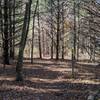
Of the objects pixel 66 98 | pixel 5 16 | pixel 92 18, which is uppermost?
pixel 5 16

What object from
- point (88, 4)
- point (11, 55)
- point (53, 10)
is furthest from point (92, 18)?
point (53, 10)

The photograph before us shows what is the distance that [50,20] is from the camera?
4253 centimetres

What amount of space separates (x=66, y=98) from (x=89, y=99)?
1.98 metres

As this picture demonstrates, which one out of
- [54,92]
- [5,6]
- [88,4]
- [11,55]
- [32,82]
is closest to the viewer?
[88,4]

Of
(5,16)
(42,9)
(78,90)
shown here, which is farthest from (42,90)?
(42,9)

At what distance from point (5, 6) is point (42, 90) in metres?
13.7

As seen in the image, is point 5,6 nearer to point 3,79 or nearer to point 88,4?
point 3,79

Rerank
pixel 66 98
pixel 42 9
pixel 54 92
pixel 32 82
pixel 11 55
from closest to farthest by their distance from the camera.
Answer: pixel 66 98 < pixel 54 92 < pixel 32 82 < pixel 11 55 < pixel 42 9

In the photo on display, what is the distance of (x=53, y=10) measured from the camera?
3934cm

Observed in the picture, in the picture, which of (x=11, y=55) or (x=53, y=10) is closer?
(x=11, y=55)

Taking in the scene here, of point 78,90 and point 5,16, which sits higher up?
point 5,16

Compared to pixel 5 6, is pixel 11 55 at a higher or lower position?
lower

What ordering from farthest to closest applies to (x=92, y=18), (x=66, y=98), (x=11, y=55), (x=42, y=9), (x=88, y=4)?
(x=42, y=9)
(x=11, y=55)
(x=66, y=98)
(x=92, y=18)
(x=88, y=4)

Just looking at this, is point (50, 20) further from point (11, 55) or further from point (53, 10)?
point (11, 55)
